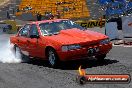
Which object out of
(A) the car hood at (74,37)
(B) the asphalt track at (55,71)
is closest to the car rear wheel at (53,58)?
(B) the asphalt track at (55,71)

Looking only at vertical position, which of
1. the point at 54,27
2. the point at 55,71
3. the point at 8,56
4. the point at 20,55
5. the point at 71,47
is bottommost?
the point at 8,56

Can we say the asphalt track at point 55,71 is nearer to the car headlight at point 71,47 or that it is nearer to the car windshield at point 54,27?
the car headlight at point 71,47

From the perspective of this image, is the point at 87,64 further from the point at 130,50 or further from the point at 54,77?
the point at 130,50

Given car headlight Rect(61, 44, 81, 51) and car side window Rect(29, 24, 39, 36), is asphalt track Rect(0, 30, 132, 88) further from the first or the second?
car side window Rect(29, 24, 39, 36)

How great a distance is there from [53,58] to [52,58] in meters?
0.06

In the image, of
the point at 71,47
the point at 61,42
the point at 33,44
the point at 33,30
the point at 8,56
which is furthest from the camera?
the point at 8,56

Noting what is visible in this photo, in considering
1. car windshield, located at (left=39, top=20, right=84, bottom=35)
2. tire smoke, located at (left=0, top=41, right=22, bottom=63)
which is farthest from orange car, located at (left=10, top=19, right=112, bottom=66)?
tire smoke, located at (left=0, top=41, right=22, bottom=63)

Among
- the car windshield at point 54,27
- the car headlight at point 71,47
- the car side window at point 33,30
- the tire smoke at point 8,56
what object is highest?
the car windshield at point 54,27

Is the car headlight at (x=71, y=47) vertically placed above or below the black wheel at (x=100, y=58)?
above

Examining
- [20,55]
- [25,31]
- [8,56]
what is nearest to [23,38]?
[25,31]

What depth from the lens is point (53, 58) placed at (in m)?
11.9

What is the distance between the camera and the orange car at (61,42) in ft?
37.3

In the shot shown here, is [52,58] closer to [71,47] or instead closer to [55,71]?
[55,71]

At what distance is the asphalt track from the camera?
30.4ft
